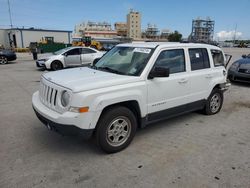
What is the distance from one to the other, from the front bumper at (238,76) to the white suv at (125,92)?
431cm

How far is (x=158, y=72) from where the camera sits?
11.4 feet

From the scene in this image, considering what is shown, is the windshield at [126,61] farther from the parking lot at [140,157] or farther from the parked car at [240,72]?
the parked car at [240,72]

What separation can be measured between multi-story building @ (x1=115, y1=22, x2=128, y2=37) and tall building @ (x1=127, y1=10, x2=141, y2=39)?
9.63 feet

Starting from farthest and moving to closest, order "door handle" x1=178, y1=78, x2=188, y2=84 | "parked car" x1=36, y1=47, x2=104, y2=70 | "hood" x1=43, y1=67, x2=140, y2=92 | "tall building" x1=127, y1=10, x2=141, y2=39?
"tall building" x1=127, y1=10, x2=141, y2=39, "parked car" x1=36, y1=47, x2=104, y2=70, "door handle" x1=178, y1=78, x2=188, y2=84, "hood" x1=43, y1=67, x2=140, y2=92

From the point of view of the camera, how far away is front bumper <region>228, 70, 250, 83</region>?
325 inches

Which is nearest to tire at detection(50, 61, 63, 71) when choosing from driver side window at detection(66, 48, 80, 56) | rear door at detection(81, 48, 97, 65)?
driver side window at detection(66, 48, 80, 56)

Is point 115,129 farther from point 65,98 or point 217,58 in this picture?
point 217,58

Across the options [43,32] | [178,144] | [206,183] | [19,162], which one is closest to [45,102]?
[19,162]

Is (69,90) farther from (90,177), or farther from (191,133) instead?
(191,133)

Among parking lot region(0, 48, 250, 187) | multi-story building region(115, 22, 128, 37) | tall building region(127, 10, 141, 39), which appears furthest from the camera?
tall building region(127, 10, 141, 39)

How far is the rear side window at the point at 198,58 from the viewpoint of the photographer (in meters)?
4.37

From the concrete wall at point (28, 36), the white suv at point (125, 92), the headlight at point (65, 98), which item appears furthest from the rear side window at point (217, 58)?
the concrete wall at point (28, 36)

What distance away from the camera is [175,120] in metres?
4.86

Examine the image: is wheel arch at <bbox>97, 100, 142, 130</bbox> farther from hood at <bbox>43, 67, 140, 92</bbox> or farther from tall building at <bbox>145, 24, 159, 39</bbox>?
tall building at <bbox>145, 24, 159, 39</bbox>
